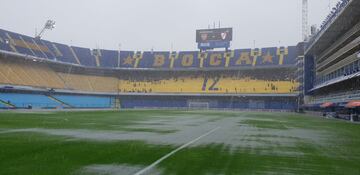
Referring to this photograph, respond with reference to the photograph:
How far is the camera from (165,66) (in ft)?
345

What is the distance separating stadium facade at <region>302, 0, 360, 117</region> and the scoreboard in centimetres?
2843

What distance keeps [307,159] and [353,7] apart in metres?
40.6

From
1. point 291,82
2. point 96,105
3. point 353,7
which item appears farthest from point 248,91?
point 353,7

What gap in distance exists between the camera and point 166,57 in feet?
355

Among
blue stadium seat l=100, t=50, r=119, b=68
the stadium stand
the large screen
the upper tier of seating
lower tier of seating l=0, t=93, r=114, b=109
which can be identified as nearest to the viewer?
lower tier of seating l=0, t=93, r=114, b=109

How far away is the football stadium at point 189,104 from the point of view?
10422 mm

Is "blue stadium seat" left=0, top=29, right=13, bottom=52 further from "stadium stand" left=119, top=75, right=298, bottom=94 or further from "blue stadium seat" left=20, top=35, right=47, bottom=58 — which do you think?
"stadium stand" left=119, top=75, right=298, bottom=94

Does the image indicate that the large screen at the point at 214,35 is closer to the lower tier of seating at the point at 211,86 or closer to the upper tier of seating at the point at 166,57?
the upper tier of seating at the point at 166,57

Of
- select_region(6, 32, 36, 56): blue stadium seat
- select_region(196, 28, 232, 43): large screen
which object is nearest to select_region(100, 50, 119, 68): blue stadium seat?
select_region(6, 32, 36, 56): blue stadium seat

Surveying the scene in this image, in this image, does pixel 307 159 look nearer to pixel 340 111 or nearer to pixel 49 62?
pixel 340 111

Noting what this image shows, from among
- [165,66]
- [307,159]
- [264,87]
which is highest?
[165,66]

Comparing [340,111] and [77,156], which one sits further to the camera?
[340,111]

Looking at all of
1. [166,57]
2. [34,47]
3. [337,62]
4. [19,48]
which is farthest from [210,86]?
[19,48]

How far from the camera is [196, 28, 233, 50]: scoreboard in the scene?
104m
